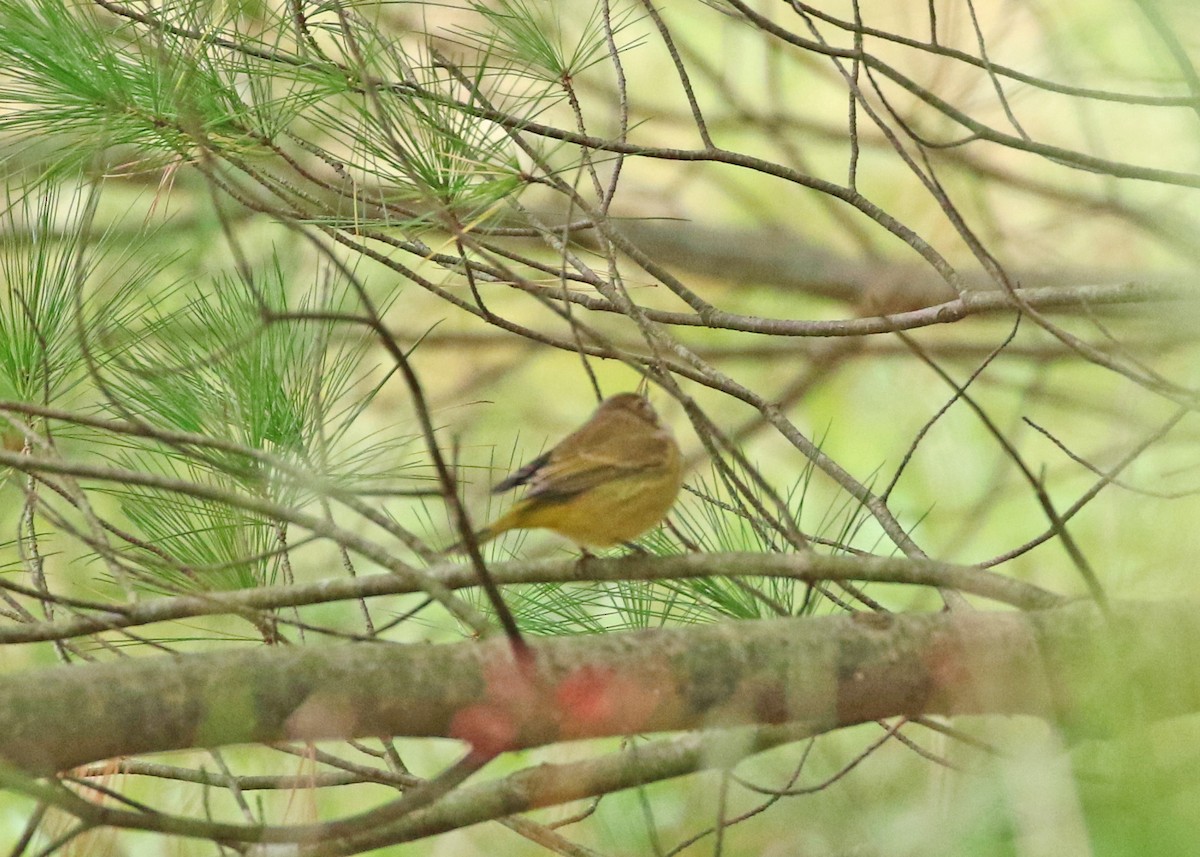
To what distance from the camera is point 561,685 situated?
1424 millimetres

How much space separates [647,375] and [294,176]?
392cm

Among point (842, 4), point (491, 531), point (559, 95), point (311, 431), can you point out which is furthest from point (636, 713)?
point (842, 4)

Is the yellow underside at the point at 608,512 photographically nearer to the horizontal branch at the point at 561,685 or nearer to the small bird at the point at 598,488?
the small bird at the point at 598,488

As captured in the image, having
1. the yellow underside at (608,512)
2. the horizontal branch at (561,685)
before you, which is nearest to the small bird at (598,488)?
the yellow underside at (608,512)

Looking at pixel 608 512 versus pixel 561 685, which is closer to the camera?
pixel 561 685

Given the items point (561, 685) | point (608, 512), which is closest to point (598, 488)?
point (608, 512)

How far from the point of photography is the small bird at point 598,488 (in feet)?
7.13

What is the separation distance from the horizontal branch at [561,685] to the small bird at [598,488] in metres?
0.68

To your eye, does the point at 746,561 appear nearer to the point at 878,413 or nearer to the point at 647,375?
the point at 647,375

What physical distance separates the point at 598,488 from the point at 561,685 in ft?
2.64

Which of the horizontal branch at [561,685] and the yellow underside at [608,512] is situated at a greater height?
the yellow underside at [608,512]

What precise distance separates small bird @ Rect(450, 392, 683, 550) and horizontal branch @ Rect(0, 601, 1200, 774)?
68cm

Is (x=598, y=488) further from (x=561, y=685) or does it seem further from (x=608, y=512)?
(x=561, y=685)

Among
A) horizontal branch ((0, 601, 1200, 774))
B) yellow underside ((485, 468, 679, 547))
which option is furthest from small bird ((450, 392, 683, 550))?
horizontal branch ((0, 601, 1200, 774))
